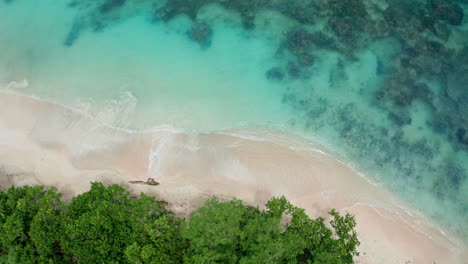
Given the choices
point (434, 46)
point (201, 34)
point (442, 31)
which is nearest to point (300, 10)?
point (201, 34)

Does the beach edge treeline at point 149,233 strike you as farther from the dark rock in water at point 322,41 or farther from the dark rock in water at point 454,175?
the dark rock in water at point 322,41

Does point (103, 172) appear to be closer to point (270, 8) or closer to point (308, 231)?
point (308, 231)

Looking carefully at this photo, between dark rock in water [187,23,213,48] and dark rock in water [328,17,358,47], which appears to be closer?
dark rock in water [187,23,213,48]

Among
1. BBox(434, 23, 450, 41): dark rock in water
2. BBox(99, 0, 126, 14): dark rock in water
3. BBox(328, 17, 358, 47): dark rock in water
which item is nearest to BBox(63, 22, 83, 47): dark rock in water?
BBox(99, 0, 126, 14): dark rock in water

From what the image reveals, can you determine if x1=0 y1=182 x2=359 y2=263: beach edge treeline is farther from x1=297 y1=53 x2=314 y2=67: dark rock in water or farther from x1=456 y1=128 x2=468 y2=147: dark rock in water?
x1=297 y1=53 x2=314 y2=67: dark rock in water

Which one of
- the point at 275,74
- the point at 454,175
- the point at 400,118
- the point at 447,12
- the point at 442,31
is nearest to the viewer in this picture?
the point at 454,175

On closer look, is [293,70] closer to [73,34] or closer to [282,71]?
[282,71]
